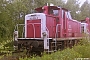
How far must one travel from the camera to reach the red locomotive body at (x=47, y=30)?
34.1 feet

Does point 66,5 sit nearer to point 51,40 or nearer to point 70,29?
point 70,29

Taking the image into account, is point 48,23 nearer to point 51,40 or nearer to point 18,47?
point 51,40

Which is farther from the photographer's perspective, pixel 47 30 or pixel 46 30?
pixel 46 30

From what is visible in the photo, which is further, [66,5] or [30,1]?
[66,5]

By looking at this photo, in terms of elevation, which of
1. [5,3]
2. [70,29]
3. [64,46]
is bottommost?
[64,46]

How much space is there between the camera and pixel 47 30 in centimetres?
1070

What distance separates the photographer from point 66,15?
40.5 ft

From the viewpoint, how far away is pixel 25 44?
424 inches

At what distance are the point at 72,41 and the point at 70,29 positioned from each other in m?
0.86

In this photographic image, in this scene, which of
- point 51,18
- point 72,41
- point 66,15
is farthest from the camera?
point 72,41

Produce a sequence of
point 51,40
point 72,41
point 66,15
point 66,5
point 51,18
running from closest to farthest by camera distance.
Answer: point 51,40 < point 51,18 < point 66,15 < point 72,41 < point 66,5

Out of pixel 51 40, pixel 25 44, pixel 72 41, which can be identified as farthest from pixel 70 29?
pixel 25 44

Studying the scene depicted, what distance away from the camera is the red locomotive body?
34.1 feet

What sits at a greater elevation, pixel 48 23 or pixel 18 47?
pixel 48 23
